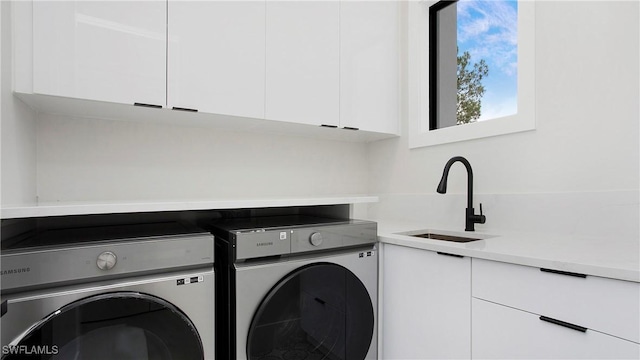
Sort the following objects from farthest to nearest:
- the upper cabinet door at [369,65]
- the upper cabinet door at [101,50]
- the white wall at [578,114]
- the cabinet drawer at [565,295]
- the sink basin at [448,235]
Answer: the upper cabinet door at [369,65], the sink basin at [448,235], the white wall at [578,114], the upper cabinet door at [101,50], the cabinet drawer at [565,295]

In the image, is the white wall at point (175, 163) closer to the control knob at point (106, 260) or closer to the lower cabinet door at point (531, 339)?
the control knob at point (106, 260)

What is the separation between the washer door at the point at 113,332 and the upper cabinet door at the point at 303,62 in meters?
1.01

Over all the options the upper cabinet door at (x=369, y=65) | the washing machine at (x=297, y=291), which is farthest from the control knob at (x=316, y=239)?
the upper cabinet door at (x=369, y=65)

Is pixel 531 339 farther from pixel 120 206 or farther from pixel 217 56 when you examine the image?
pixel 217 56

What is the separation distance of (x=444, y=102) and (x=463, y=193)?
2.23ft

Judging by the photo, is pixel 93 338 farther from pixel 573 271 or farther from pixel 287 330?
pixel 573 271

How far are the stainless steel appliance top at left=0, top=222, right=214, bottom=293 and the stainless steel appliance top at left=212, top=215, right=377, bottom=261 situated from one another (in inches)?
4.6

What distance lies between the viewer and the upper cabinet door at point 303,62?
1.62m

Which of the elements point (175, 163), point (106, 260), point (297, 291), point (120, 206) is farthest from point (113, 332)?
point (175, 163)

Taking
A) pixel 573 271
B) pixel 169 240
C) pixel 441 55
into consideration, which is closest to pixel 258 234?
pixel 169 240

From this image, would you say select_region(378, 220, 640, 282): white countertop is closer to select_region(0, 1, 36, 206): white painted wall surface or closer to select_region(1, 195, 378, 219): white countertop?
select_region(1, 195, 378, 219): white countertop

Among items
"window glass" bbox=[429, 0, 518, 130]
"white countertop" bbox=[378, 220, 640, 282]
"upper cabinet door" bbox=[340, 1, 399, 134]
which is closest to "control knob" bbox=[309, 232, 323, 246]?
"white countertop" bbox=[378, 220, 640, 282]

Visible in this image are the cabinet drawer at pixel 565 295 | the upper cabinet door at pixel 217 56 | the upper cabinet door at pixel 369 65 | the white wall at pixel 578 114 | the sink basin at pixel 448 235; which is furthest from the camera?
the upper cabinet door at pixel 369 65

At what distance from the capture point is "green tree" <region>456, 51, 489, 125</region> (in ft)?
6.25
